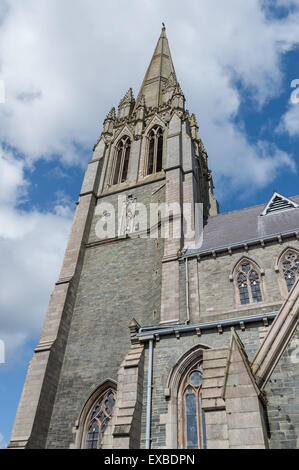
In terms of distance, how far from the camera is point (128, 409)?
10727mm

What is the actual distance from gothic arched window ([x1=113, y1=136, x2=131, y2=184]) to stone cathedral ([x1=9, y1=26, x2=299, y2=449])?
10.5 inches

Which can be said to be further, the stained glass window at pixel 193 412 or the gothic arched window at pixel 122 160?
the gothic arched window at pixel 122 160

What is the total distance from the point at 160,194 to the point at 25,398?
1343 cm

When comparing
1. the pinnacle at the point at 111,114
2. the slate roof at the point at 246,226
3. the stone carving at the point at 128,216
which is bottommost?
the slate roof at the point at 246,226

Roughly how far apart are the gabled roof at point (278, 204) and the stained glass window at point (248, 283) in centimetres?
519

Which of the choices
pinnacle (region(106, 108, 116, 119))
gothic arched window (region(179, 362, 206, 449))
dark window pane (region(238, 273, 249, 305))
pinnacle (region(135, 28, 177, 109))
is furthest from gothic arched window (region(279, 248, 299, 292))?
pinnacle (region(106, 108, 116, 119))

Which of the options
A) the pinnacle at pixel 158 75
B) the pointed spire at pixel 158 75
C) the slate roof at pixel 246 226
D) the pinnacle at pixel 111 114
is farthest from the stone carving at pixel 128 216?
the pointed spire at pixel 158 75

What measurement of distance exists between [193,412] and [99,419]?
485cm

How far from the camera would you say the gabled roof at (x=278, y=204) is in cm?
1927

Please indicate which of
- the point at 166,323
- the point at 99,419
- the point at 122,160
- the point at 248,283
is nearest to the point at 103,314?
the point at 166,323

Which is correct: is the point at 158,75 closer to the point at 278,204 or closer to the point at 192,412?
the point at 278,204

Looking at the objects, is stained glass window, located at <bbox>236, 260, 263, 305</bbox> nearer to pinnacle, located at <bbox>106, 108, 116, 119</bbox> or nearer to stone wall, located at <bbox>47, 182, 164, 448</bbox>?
stone wall, located at <bbox>47, 182, 164, 448</bbox>

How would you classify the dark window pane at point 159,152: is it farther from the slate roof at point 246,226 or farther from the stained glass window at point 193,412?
the stained glass window at point 193,412

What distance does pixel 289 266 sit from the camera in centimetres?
1501
